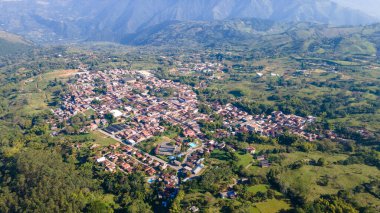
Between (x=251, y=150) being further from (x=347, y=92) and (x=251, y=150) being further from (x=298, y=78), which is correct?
(x=298, y=78)

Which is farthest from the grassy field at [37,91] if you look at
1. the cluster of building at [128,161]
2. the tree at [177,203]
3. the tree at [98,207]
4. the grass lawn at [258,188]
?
the grass lawn at [258,188]

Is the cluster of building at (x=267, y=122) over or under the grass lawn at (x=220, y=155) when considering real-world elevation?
over

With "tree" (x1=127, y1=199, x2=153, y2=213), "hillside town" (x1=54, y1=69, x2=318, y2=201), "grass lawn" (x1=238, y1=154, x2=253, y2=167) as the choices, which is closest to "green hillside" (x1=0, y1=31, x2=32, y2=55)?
"hillside town" (x1=54, y1=69, x2=318, y2=201)

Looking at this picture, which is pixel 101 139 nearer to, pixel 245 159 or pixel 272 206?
pixel 245 159

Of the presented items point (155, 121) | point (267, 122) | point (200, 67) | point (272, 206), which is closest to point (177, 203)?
point (272, 206)

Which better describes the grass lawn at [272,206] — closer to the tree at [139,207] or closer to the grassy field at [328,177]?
the grassy field at [328,177]

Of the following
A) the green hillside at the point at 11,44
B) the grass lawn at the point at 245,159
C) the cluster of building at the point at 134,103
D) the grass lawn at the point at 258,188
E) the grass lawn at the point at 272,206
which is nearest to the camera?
the grass lawn at the point at 272,206

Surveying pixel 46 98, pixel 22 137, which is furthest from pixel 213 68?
pixel 22 137

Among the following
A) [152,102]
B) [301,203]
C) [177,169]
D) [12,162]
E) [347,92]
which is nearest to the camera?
[301,203]
